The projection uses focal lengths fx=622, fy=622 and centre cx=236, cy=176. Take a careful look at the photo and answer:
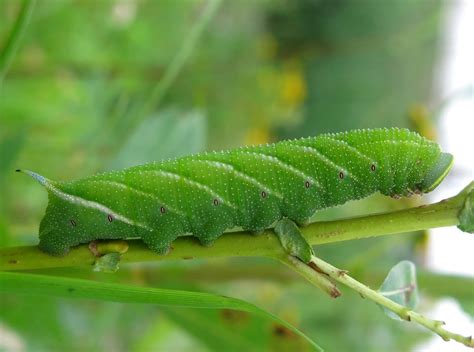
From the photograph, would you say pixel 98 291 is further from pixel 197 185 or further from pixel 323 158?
pixel 323 158

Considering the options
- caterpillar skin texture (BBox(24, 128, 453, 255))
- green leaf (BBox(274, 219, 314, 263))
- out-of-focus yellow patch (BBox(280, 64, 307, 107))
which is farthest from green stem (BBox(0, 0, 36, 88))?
out-of-focus yellow patch (BBox(280, 64, 307, 107))

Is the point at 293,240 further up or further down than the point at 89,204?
further up

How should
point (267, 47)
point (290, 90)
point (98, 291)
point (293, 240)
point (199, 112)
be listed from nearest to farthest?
point (98, 291) → point (293, 240) → point (199, 112) → point (290, 90) → point (267, 47)

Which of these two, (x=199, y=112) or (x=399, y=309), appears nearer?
(x=399, y=309)

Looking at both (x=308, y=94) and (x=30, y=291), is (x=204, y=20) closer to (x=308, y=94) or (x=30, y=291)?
(x=30, y=291)

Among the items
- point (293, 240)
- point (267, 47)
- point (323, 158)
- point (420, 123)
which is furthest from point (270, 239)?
point (267, 47)

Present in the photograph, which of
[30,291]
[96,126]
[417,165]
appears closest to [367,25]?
[96,126]
